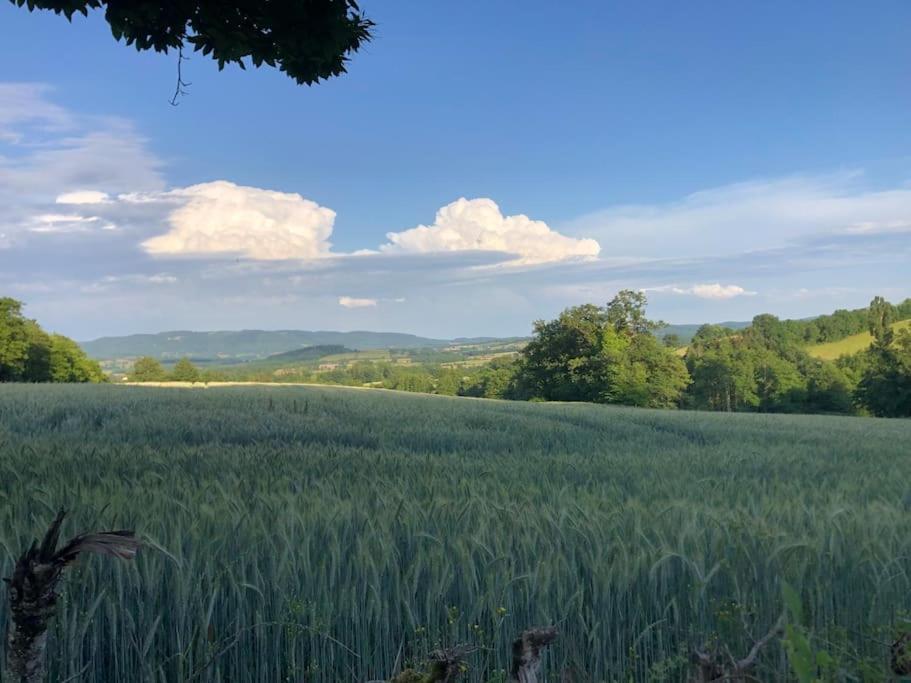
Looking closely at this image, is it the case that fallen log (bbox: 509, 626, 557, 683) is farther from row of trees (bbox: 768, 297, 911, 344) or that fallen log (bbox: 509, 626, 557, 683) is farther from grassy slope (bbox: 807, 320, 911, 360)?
row of trees (bbox: 768, 297, 911, 344)

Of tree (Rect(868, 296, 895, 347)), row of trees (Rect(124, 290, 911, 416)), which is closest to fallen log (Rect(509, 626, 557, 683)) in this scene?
row of trees (Rect(124, 290, 911, 416))

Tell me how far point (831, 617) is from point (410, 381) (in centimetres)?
9884

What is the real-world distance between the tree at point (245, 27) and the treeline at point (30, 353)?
72.1 m

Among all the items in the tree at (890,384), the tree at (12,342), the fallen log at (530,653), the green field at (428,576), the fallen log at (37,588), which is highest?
the tree at (12,342)

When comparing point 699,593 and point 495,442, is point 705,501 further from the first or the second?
point 495,442

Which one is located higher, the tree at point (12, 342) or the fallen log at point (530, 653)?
the tree at point (12, 342)

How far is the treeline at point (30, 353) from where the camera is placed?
65688 mm

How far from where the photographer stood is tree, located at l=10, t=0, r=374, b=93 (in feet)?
15.4

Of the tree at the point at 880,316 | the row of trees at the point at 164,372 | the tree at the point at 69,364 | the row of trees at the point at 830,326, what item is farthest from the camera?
the row of trees at the point at 830,326

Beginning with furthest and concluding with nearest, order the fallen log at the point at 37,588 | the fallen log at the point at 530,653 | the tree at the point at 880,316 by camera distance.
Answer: the tree at the point at 880,316 < the fallen log at the point at 530,653 < the fallen log at the point at 37,588

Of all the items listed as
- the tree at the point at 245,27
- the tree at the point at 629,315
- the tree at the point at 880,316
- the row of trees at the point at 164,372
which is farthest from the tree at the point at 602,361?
the tree at the point at 245,27

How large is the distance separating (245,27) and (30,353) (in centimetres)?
7790

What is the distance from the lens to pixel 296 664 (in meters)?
2.12

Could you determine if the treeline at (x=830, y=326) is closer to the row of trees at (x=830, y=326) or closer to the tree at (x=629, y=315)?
the row of trees at (x=830, y=326)
